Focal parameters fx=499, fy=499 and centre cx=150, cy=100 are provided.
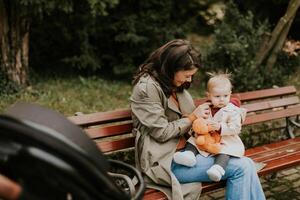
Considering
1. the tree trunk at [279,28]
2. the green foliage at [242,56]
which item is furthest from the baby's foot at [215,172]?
the tree trunk at [279,28]

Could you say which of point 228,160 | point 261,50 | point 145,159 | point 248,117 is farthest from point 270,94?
point 261,50

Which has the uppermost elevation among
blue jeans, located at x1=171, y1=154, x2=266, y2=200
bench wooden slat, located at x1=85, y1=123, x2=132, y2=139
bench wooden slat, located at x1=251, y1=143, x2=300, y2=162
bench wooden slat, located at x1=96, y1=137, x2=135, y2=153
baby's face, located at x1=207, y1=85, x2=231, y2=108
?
baby's face, located at x1=207, y1=85, x2=231, y2=108

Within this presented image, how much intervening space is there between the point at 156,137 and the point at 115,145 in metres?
0.44

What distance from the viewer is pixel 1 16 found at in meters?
A: 7.70

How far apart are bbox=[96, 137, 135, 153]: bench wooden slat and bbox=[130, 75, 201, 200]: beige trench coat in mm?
233

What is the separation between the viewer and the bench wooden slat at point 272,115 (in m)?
5.02

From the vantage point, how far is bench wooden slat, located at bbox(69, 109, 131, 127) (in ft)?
13.1

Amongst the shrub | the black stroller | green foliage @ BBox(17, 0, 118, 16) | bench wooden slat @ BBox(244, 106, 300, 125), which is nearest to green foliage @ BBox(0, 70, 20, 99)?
the shrub

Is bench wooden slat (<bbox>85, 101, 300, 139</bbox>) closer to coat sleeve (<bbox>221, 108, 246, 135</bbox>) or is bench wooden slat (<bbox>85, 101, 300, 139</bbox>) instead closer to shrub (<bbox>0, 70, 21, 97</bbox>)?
coat sleeve (<bbox>221, 108, 246, 135</bbox>)

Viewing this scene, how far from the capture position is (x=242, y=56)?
8.82m

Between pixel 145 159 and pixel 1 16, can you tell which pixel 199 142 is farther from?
pixel 1 16

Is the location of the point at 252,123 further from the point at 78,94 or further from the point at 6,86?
the point at 6,86

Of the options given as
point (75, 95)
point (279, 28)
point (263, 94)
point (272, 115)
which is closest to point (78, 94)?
point (75, 95)

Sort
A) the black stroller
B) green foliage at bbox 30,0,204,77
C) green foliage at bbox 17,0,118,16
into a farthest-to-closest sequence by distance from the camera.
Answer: green foliage at bbox 30,0,204,77, green foliage at bbox 17,0,118,16, the black stroller
